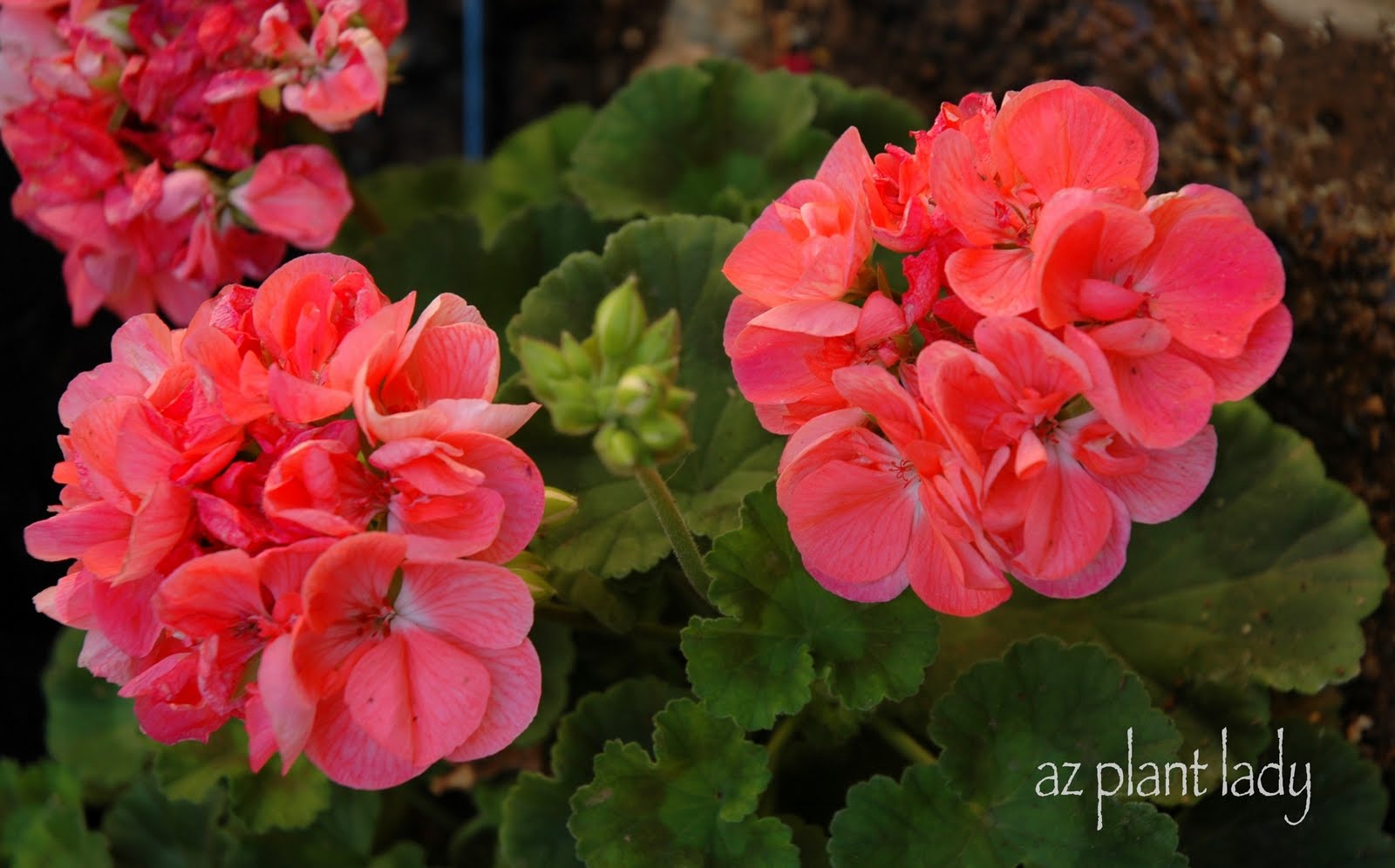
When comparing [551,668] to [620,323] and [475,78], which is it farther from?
[475,78]

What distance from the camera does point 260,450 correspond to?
3.16ft

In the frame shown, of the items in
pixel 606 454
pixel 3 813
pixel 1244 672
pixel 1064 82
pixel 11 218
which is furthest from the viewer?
pixel 11 218

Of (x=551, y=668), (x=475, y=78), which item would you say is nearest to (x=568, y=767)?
(x=551, y=668)

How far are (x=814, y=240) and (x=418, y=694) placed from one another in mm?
481

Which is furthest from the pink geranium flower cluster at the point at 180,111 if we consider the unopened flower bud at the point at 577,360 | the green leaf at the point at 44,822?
the green leaf at the point at 44,822

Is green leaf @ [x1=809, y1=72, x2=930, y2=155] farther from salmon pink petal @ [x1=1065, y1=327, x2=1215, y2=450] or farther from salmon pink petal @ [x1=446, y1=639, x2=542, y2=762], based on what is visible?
salmon pink petal @ [x1=446, y1=639, x2=542, y2=762]

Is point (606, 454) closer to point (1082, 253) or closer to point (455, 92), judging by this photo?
point (1082, 253)

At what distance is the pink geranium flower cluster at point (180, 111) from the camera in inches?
55.4

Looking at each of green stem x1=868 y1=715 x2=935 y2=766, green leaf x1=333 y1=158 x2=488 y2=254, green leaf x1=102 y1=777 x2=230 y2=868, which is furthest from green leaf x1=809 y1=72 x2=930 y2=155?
green leaf x1=102 y1=777 x2=230 y2=868

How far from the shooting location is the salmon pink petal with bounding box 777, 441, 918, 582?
38.4 inches

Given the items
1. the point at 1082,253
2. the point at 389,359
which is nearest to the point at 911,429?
the point at 1082,253

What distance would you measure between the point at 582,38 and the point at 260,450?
2212 millimetres

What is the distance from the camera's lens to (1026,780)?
3.87 feet

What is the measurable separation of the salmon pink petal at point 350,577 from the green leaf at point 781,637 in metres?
0.35
